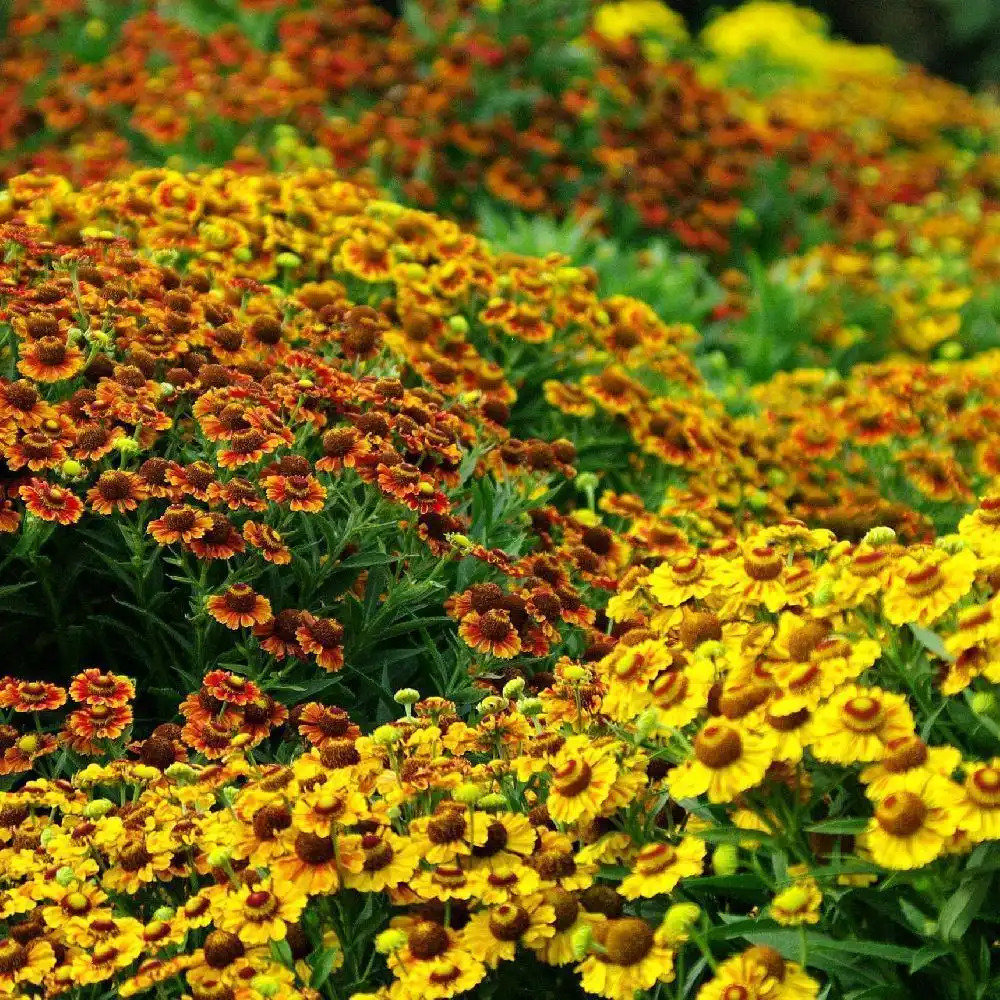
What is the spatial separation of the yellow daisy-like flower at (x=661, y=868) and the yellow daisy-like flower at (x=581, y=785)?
0.09 m

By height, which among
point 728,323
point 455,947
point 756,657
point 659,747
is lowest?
point 728,323

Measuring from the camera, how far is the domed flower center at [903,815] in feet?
5.90

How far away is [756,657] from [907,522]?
177 centimetres

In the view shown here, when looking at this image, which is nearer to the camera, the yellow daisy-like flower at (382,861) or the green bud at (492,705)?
the yellow daisy-like flower at (382,861)

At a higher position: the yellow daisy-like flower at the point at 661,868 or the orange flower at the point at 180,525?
the orange flower at the point at 180,525

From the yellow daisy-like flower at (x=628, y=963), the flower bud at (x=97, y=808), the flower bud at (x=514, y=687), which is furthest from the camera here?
the flower bud at (x=514, y=687)

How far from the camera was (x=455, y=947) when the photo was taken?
195 cm

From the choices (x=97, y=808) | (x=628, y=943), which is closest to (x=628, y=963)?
(x=628, y=943)

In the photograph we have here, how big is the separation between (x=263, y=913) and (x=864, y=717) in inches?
31.7

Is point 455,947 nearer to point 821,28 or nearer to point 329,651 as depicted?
point 329,651

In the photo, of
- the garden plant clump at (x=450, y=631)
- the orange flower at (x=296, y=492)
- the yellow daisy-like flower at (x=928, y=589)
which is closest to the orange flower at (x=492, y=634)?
the garden plant clump at (x=450, y=631)

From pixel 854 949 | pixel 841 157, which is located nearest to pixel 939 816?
pixel 854 949

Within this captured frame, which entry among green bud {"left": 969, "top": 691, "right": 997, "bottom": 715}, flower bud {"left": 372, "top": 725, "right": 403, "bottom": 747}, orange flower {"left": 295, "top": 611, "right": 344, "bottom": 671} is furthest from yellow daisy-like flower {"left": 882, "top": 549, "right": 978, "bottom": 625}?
orange flower {"left": 295, "top": 611, "right": 344, "bottom": 671}

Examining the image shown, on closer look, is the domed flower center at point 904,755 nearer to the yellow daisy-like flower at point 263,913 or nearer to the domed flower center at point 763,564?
the domed flower center at point 763,564
